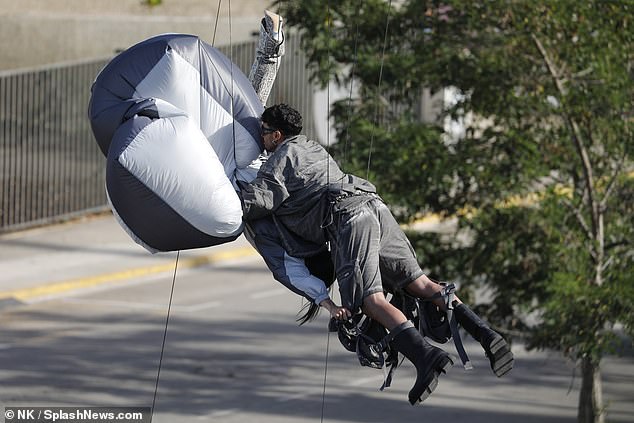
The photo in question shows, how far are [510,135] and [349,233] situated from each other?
16.9 ft

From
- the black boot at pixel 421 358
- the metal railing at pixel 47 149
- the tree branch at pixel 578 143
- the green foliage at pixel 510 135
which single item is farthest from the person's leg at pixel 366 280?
the metal railing at pixel 47 149

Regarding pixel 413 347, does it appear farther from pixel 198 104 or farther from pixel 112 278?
pixel 112 278

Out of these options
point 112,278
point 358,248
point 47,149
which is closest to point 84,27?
point 47,149

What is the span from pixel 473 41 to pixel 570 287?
2.59 meters

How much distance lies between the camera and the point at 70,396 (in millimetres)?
14188

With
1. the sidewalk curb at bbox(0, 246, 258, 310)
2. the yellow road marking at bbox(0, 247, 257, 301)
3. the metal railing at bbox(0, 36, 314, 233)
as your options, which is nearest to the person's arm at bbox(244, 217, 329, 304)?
the sidewalk curb at bbox(0, 246, 258, 310)

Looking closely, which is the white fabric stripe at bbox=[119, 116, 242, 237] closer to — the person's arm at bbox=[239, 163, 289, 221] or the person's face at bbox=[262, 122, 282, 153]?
the person's arm at bbox=[239, 163, 289, 221]

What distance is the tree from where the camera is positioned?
39.2ft

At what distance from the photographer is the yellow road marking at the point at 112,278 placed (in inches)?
735

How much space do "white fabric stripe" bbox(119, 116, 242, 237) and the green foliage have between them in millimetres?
4690

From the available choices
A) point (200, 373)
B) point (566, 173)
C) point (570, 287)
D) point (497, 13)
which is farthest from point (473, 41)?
point (200, 373)

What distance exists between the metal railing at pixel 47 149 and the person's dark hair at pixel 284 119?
14.4 metres

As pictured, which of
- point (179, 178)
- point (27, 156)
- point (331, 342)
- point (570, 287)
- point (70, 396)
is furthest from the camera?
point (27, 156)

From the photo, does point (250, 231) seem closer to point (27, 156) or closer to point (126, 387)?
point (126, 387)
